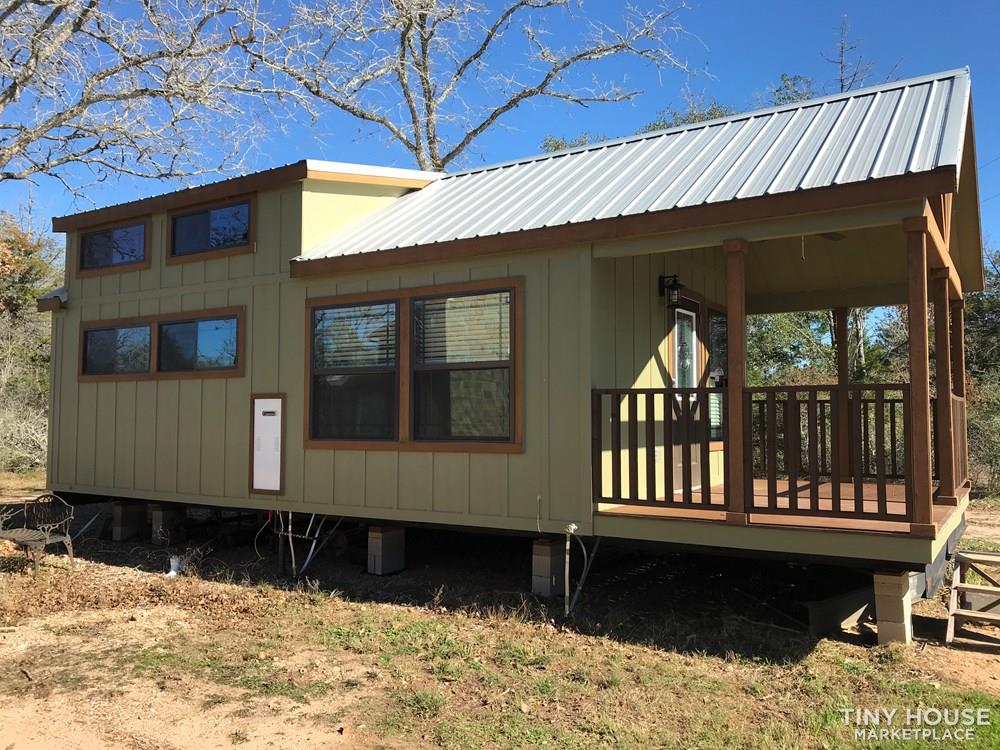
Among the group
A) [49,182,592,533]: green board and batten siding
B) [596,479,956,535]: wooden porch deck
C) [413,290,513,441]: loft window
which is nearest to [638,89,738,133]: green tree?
[49,182,592,533]: green board and batten siding

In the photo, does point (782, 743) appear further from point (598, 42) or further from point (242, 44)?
point (598, 42)

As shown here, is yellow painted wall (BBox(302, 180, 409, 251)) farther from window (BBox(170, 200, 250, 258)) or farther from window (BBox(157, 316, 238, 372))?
window (BBox(157, 316, 238, 372))

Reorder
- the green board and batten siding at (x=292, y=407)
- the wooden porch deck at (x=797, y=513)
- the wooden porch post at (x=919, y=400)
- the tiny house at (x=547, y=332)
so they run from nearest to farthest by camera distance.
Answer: the wooden porch post at (x=919, y=400)
the wooden porch deck at (x=797, y=513)
the tiny house at (x=547, y=332)
the green board and batten siding at (x=292, y=407)

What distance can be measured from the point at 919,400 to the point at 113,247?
8375 millimetres

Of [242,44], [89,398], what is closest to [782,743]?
[89,398]

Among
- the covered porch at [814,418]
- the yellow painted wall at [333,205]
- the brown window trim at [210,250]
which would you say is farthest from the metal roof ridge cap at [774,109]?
the brown window trim at [210,250]

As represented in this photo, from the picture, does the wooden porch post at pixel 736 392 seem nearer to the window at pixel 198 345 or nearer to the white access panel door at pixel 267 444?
the white access panel door at pixel 267 444

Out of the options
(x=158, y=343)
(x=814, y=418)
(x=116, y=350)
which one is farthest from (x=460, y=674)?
(x=116, y=350)

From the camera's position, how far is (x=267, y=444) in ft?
24.8

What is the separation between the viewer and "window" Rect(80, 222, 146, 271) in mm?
8828

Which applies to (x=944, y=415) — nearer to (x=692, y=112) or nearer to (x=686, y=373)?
(x=686, y=373)

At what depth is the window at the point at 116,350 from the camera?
28.4ft

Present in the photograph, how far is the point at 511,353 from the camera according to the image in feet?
20.4

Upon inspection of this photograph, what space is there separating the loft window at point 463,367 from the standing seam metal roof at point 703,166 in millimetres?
591
